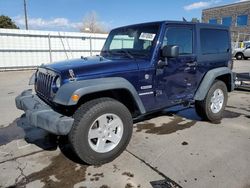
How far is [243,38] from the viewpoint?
34938 mm

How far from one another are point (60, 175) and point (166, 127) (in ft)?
7.73

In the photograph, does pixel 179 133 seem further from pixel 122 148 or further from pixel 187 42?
pixel 187 42

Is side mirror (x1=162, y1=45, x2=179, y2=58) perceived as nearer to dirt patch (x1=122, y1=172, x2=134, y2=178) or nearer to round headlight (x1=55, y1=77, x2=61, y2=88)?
round headlight (x1=55, y1=77, x2=61, y2=88)

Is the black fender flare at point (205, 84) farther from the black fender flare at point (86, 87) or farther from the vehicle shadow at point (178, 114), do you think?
the black fender flare at point (86, 87)

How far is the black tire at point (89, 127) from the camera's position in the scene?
112 inches

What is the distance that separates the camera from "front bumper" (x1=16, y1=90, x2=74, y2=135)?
2.70 metres

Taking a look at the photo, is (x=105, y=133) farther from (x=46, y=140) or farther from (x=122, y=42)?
(x=122, y=42)

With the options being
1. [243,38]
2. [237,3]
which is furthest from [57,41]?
[237,3]

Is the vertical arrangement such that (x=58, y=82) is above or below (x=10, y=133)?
above

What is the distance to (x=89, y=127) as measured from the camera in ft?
9.57

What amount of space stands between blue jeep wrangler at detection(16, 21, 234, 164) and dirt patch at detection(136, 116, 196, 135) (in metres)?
0.44

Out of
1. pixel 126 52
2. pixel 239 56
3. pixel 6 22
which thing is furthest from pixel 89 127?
pixel 6 22

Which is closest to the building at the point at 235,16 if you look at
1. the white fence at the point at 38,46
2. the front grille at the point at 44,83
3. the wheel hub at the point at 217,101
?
the white fence at the point at 38,46

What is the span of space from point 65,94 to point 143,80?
1.24 metres
